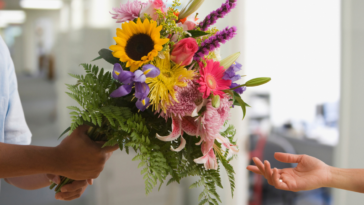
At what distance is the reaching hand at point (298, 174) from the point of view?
2.19 feet

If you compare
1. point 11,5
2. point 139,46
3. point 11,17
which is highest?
point 11,5

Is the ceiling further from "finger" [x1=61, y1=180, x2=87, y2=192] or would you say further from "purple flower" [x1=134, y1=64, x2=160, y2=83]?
"purple flower" [x1=134, y1=64, x2=160, y2=83]

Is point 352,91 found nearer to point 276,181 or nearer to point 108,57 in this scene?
point 276,181

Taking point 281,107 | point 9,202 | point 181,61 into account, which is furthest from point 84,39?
point 181,61

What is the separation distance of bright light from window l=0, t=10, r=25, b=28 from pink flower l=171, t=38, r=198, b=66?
10.5 ft

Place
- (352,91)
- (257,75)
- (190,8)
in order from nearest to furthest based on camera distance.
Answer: (190,8) < (352,91) < (257,75)

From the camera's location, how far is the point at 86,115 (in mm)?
542

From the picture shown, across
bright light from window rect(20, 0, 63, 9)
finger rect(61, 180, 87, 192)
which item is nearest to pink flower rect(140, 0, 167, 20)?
finger rect(61, 180, 87, 192)

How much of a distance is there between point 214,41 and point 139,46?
17 centimetres

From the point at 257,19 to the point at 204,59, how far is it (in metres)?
1.89

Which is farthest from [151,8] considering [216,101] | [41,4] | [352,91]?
[41,4]

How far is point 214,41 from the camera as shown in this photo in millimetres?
585

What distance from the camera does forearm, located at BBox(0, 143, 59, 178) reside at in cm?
63

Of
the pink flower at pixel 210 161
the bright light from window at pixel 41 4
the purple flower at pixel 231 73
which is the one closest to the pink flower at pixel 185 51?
the purple flower at pixel 231 73
